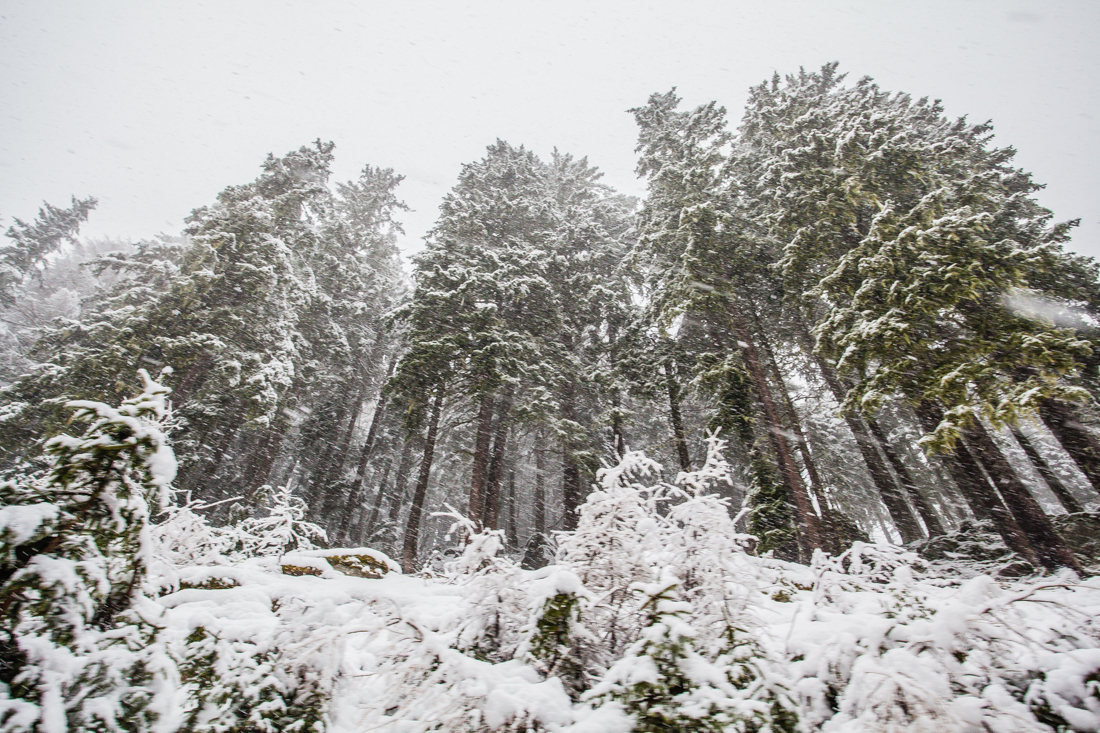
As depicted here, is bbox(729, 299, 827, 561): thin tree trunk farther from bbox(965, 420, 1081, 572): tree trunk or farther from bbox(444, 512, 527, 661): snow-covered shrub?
bbox(444, 512, 527, 661): snow-covered shrub

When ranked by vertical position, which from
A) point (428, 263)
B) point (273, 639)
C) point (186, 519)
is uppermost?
point (428, 263)

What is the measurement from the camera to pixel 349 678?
2.97 m

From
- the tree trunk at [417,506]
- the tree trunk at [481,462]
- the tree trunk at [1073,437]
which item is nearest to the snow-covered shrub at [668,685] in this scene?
Answer: the tree trunk at [481,462]

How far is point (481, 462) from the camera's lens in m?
13.2

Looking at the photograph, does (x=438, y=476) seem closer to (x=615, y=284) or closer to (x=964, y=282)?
(x=615, y=284)

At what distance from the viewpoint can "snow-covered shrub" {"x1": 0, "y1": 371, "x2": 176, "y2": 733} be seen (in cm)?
188

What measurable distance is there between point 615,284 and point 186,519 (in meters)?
14.5

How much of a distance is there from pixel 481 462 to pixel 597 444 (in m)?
4.75

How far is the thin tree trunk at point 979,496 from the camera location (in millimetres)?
8203

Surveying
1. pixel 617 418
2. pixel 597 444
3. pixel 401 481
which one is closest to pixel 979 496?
pixel 617 418

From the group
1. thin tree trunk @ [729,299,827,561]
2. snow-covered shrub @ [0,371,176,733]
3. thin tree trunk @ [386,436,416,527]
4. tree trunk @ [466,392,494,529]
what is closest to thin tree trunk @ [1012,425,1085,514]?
thin tree trunk @ [729,299,827,561]

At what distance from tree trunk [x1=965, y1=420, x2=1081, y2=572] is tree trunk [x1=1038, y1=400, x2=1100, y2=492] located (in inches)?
58.0

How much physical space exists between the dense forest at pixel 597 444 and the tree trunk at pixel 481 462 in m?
0.11

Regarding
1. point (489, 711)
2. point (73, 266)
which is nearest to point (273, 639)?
point (489, 711)
